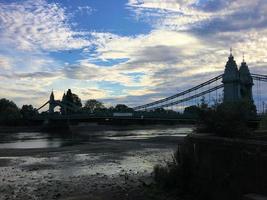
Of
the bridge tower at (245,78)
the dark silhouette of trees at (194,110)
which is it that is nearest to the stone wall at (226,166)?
the dark silhouette of trees at (194,110)

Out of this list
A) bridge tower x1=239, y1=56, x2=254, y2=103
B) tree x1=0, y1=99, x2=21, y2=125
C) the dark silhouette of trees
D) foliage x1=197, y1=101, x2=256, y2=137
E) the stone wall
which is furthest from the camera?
tree x1=0, y1=99, x2=21, y2=125

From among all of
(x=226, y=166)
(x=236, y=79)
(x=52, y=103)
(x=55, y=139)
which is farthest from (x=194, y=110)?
(x=52, y=103)

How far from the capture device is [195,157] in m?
15.7

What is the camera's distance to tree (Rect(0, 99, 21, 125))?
142 metres

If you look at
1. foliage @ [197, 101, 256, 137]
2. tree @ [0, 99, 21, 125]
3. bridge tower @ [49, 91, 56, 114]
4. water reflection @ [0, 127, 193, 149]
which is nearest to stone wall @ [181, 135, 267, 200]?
foliage @ [197, 101, 256, 137]

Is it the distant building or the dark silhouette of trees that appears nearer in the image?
the dark silhouette of trees

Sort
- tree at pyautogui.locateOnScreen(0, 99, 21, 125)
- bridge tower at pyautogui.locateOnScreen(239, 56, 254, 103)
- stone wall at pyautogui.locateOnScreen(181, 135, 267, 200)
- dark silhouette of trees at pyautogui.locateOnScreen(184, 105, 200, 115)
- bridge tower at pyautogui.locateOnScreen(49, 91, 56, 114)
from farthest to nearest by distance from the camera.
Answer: bridge tower at pyautogui.locateOnScreen(49, 91, 56, 114) < tree at pyautogui.locateOnScreen(0, 99, 21, 125) < bridge tower at pyautogui.locateOnScreen(239, 56, 254, 103) < dark silhouette of trees at pyautogui.locateOnScreen(184, 105, 200, 115) < stone wall at pyautogui.locateOnScreen(181, 135, 267, 200)

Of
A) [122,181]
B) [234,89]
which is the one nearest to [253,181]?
[122,181]

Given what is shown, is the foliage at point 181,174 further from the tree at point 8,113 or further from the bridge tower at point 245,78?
the tree at point 8,113

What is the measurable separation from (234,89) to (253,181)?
5846cm

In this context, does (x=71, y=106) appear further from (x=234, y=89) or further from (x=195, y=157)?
(x=195, y=157)

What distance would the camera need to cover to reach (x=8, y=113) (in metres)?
155

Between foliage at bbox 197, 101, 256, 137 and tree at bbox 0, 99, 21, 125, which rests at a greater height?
tree at bbox 0, 99, 21, 125

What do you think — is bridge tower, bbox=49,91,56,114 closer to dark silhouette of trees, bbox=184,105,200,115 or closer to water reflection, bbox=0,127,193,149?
water reflection, bbox=0,127,193,149
